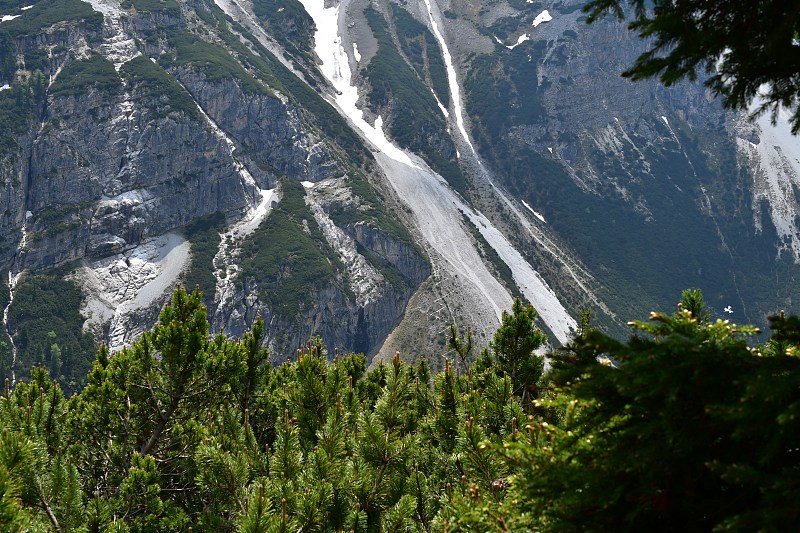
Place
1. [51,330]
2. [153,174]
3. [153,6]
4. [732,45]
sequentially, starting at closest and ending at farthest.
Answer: [732,45] < [51,330] < [153,174] < [153,6]

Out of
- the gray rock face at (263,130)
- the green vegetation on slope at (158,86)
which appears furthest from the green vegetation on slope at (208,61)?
the green vegetation on slope at (158,86)

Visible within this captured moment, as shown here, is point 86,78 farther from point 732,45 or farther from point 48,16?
point 732,45

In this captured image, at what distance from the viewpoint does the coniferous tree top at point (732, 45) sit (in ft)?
12.0

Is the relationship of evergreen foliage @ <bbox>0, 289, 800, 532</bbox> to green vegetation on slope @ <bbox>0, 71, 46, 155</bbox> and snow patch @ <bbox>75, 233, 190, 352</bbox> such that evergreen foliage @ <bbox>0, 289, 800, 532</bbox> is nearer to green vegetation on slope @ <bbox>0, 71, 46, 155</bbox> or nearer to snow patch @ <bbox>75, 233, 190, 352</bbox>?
snow patch @ <bbox>75, 233, 190, 352</bbox>

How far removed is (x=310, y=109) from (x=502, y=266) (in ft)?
251

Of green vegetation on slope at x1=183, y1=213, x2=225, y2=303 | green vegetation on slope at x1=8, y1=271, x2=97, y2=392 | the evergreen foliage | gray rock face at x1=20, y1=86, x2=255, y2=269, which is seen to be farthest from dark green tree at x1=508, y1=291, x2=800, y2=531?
gray rock face at x1=20, y1=86, x2=255, y2=269

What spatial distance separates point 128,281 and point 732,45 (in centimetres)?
13470

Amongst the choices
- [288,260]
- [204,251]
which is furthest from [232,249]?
[288,260]

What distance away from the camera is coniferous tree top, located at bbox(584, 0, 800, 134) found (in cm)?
364

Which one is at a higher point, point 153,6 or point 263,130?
point 153,6

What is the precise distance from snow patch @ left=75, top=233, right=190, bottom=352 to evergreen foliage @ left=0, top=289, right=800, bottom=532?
112392 millimetres

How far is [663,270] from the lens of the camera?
651 feet

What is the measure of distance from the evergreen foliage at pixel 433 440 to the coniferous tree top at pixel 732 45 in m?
1.79

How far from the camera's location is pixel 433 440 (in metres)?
9.25
